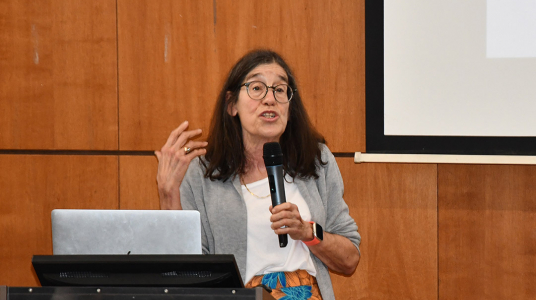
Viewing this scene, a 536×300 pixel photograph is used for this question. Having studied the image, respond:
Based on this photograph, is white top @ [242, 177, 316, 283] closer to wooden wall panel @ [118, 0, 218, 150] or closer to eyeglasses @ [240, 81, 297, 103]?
eyeglasses @ [240, 81, 297, 103]

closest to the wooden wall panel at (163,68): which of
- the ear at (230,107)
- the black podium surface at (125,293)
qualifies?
the ear at (230,107)

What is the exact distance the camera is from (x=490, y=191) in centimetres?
252

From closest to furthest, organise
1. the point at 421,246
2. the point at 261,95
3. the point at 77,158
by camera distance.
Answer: the point at 261,95 < the point at 421,246 < the point at 77,158

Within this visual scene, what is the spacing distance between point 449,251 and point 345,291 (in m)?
0.55

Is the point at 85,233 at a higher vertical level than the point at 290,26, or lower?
lower

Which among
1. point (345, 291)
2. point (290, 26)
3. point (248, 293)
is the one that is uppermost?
point (290, 26)

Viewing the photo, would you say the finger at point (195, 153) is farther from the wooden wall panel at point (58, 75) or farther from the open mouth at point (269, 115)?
the wooden wall panel at point (58, 75)

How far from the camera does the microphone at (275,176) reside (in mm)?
1580

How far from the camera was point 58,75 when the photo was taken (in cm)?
283

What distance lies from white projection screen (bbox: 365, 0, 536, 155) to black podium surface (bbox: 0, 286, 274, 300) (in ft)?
4.97

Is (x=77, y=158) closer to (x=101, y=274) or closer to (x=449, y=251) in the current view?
(x=101, y=274)

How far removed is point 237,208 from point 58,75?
142 centimetres

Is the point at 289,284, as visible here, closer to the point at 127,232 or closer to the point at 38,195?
the point at 127,232

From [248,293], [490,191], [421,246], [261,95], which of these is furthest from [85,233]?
[490,191]
